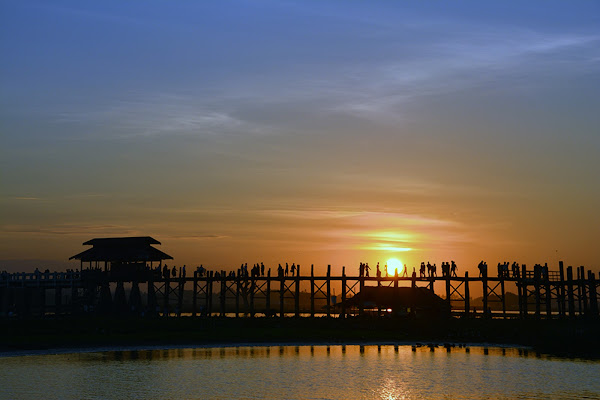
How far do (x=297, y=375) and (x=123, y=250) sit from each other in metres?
38.9

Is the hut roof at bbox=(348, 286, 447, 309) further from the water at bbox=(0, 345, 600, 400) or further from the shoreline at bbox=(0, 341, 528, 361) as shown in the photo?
the water at bbox=(0, 345, 600, 400)

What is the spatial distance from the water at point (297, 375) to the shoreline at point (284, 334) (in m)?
3.02

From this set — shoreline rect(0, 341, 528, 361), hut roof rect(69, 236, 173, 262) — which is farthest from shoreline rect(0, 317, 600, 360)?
hut roof rect(69, 236, 173, 262)

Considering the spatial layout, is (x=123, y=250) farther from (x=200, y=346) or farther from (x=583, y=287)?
(x=583, y=287)

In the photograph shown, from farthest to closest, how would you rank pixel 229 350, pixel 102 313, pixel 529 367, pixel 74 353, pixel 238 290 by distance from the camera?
pixel 238 290 < pixel 102 313 < pixel 229 350 < pixel 74 353 < pixel 529 367

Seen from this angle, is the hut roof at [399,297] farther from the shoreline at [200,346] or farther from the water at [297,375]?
the water at [297,375]

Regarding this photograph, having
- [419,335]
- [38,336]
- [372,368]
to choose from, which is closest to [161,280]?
[38,336]

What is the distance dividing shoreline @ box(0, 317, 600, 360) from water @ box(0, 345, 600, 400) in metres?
3.02

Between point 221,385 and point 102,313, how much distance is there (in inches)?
1525

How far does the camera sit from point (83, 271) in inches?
2970

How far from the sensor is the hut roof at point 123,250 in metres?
77.6

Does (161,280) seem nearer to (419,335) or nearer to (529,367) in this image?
(419,335)

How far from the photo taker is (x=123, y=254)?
7769 centimetres

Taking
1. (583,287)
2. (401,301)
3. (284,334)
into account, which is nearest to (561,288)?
(583,287)
